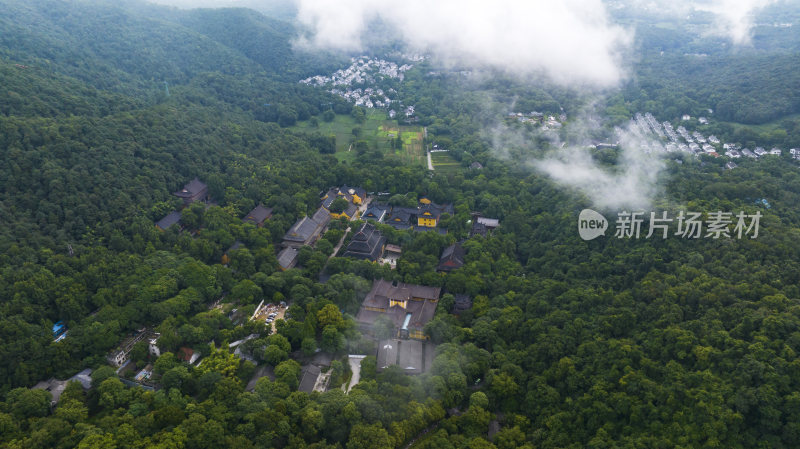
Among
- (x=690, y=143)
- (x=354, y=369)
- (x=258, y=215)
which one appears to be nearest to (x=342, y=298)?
(x=354, y=369)

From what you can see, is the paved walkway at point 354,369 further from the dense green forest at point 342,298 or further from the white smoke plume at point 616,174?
the white smoke plume at point 616,174

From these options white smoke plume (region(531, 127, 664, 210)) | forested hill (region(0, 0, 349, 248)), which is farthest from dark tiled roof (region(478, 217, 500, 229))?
forested hill (region(0, 0, 349, 248))

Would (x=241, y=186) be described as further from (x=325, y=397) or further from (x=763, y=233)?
(x=763, y=233)

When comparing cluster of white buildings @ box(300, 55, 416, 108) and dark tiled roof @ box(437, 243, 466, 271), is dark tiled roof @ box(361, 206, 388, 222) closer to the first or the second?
dark tiled roof @ box(437, 243, 466, 271)

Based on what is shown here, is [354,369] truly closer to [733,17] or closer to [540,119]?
[540,119]

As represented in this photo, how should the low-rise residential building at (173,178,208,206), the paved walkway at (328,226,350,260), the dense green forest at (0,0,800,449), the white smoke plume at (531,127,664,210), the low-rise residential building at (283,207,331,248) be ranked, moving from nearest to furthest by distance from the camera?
the dense green forest at (0,0,800,449)
the white smoke plume at (531,127,664,210)
the paved walkway at (328,226,350,260)
the low-rise residential building at (283,207,331,248)
the low-rise residential building at (173,178,208,206)

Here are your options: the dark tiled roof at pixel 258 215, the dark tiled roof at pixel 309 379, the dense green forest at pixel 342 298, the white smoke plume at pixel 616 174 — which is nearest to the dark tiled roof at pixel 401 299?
the dense green forest at pixel 342 298
